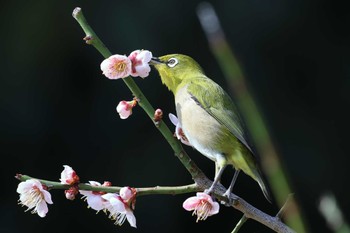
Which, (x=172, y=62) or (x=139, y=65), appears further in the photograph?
(x=172, y=62)

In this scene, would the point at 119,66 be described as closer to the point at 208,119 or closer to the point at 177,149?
the point at 177,149

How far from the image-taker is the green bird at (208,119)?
7.53 ft

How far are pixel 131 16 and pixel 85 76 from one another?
56 centimetres

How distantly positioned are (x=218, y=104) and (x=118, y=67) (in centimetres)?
74

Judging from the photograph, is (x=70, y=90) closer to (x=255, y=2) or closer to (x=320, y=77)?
(x=255, y=2)

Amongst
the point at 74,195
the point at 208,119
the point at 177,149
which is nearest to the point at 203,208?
the point at 177,149

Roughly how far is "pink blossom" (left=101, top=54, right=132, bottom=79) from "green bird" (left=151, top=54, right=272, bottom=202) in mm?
367

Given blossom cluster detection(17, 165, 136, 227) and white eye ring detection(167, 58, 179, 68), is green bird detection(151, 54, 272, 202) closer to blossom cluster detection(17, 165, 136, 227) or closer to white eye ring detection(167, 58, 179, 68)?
white eye ring detection(167, 58, 179, 68)

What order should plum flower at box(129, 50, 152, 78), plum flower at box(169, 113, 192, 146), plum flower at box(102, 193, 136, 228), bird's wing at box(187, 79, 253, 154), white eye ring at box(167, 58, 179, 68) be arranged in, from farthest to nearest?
white eye ring at box(167, 58, 179, 68) → bird's wing at box(187, 79, 253, 154) → plum flower at box(169, 113, 192, 146) → plum flower at box(129, 50, 152, 78) → plum flower at box(102, 193, 136, 228)

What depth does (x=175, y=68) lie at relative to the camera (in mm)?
2750

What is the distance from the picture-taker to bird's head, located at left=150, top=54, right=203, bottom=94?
271cm

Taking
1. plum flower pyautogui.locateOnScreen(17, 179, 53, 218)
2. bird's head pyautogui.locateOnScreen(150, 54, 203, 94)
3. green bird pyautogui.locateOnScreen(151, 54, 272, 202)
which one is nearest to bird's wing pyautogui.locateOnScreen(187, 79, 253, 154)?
green bird pyautogui.locateOnScreen(151, 54, 272, 202)

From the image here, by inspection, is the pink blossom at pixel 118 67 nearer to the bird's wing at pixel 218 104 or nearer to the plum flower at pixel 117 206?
the plum flower at pixel 117 206

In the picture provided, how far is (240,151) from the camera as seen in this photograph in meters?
2.30
